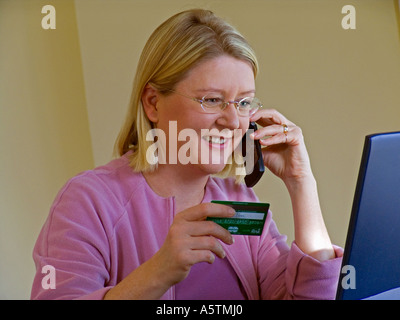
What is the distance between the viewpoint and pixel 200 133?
1.27 meters

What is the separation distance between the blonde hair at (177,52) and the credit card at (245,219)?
373 mm

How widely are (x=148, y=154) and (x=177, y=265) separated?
16.7 inches

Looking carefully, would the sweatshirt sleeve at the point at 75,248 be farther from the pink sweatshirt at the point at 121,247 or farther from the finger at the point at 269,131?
the finger at the point at 269,131

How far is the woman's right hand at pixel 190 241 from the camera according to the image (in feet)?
3.17

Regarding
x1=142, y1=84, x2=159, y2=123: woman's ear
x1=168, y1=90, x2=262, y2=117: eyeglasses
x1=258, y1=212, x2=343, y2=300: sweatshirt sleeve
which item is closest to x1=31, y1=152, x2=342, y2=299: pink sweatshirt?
x1=258, y1=212, x2=343, y2=300: sweatshirt sleeve


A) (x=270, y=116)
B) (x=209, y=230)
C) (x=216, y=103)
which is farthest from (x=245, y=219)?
A: (x=270, y=116)

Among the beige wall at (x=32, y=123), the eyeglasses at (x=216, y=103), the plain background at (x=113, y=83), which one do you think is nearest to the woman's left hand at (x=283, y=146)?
the eyeglasses at (x=216, y=103)

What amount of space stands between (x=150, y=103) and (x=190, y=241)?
49 cm

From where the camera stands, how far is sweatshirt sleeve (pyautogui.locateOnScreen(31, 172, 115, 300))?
3.51 feet

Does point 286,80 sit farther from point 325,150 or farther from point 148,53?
point 148,53

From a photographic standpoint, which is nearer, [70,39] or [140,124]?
[140,124]

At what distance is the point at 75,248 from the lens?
1.12 m
